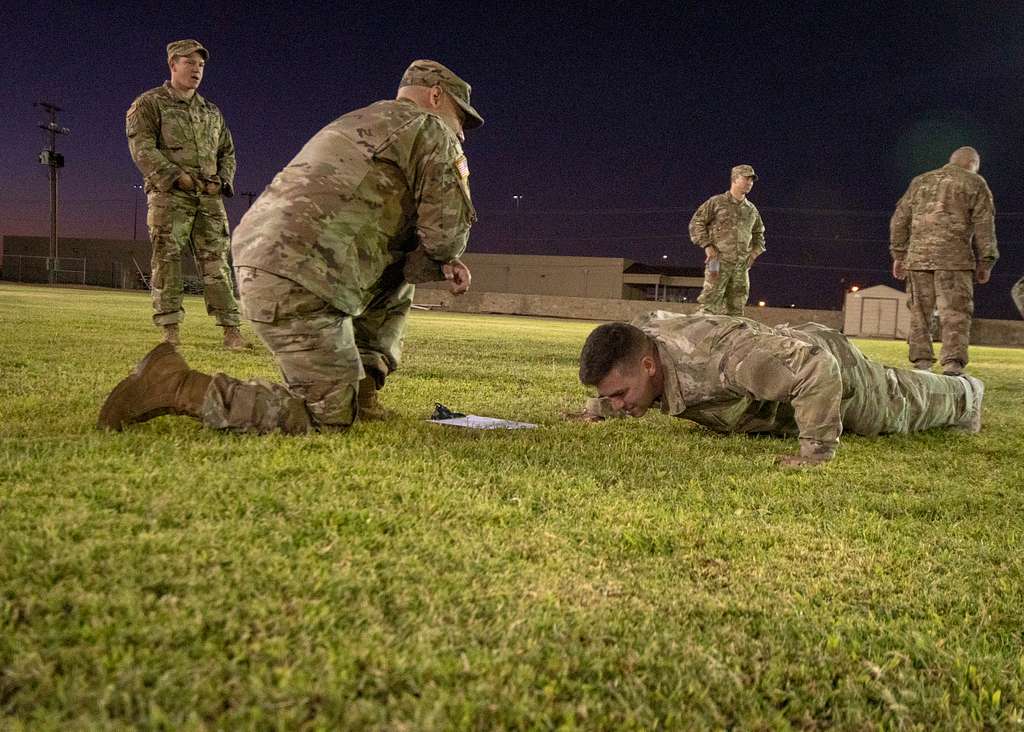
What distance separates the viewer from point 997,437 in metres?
4.88

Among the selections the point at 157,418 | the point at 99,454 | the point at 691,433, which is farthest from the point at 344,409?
the point at 691,433

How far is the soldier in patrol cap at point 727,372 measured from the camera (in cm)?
345

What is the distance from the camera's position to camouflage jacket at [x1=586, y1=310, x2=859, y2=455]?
343 centimetres

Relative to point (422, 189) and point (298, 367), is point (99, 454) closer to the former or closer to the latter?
point (298, 367)

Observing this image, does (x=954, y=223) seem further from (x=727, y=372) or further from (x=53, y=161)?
(x=53, y=161)

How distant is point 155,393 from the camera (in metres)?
3.28

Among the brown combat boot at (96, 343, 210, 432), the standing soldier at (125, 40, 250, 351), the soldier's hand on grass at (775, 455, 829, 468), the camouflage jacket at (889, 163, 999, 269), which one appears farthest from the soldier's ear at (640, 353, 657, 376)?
the camouflage jacket at (889, 163, 999, 269)

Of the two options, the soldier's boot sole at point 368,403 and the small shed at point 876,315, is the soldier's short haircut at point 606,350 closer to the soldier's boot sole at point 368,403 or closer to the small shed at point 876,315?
the soldier's boot sole at point 368,403

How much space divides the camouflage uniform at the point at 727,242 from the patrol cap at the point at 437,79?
7198mm

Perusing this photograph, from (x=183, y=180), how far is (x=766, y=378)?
5688 millimetres

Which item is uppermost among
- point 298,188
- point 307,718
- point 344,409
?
point 298,188

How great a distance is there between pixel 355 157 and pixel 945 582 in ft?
9.00

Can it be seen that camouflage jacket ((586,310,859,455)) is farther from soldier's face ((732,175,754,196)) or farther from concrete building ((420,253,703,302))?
concrete building ((420,253,703,302))

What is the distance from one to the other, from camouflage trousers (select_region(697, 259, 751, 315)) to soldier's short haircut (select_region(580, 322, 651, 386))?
24.1 ft
